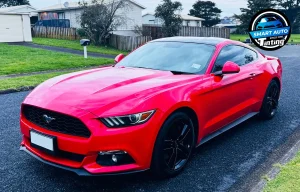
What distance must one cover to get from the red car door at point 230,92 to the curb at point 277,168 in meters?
0.89

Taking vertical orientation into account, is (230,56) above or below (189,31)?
below

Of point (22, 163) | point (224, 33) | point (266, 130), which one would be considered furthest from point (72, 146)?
point (224, 33)

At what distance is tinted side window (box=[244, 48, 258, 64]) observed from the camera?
5.30m

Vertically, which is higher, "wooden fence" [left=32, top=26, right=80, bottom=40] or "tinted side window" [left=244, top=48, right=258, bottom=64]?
"wooden fence" [left=32, top=26, right=80, bottom=40]

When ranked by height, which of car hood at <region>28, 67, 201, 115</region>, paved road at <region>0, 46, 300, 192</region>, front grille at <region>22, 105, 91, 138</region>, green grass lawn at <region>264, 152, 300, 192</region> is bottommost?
paved road at <region>0, 46, 300, 192</region>

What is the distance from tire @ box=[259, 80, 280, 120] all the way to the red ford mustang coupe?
1.04 m

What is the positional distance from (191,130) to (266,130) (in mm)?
2175

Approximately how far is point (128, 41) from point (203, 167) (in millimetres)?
19583

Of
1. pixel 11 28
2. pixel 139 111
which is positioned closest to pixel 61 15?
A: pixel 11 28

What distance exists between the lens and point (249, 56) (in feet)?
17.7

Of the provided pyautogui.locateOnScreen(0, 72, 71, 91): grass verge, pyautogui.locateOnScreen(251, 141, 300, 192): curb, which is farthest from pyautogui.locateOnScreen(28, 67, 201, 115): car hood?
pyautogui.locateOnScreen(0, 72, 71, 91): grass verge

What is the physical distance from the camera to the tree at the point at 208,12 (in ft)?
179

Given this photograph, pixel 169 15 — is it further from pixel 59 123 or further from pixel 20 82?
pixel 59 123

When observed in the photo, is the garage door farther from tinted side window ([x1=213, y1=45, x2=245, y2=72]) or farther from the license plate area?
the license plate area
